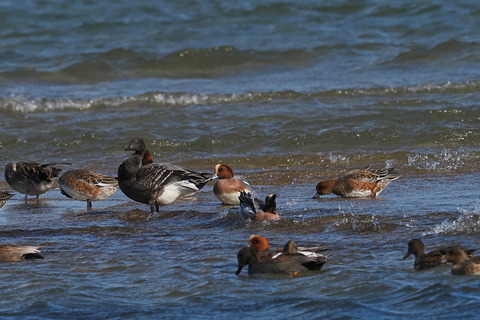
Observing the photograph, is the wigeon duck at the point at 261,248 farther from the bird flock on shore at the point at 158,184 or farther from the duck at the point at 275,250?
the bird flock on shore at the point at 158,184

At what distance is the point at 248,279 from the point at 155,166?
363 centimetres

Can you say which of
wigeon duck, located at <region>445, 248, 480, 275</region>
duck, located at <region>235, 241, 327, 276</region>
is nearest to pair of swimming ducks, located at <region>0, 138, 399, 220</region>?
duck, located at <region>235, 241, 327, 276</region>

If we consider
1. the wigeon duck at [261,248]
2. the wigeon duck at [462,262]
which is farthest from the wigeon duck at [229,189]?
A: the wigeon duck at [462,262]

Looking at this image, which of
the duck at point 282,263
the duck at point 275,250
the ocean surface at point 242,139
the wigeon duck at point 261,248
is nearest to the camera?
the ocean surface at point 242,139

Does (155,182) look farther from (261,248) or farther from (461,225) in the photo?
(461,225)

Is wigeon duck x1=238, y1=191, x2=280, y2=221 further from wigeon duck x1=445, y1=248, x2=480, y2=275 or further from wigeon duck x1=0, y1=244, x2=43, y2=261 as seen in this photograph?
wigeon duck x1=445, y1=248, x2=480, y2=275

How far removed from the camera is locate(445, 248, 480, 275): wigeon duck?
653 centimetres

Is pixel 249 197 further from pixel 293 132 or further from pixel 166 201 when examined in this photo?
pixel 293 132

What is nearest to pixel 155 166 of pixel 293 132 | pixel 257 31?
pixel 293 132

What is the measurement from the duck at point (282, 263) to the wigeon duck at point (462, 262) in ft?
3.05

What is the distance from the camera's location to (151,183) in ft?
33.3

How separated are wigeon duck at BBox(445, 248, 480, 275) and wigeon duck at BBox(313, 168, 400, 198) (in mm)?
3963

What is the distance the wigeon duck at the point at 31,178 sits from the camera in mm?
11273

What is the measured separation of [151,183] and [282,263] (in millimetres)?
3416
